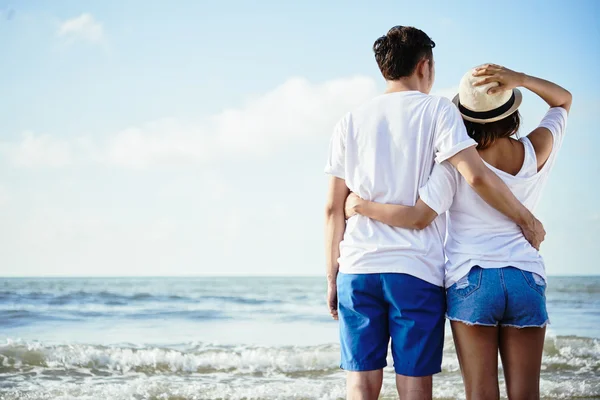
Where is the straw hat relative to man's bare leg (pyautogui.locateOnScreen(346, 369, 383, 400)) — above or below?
above

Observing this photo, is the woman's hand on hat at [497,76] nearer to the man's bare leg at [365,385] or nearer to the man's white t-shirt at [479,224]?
the man's white t-shirt at [479,224]

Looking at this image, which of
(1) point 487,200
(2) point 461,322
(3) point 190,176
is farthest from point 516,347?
(3) point 190,176

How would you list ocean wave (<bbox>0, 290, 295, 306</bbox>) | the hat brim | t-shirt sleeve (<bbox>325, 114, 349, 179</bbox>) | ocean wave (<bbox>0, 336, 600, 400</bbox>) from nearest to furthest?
the hat brim, t-shirt sleeve (<bbox>325, 114, 349, 179</bbox>), ocean wave (<bbox>0, 336, 600, 400</bbox>), ocean wave (<bbox>0, 290, 295, 306</bbox>)

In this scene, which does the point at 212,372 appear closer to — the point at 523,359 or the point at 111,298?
the point at 523,359

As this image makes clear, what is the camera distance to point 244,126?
68.7 ft

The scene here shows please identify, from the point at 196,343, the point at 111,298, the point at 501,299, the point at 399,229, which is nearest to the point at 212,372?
the point at 196,343

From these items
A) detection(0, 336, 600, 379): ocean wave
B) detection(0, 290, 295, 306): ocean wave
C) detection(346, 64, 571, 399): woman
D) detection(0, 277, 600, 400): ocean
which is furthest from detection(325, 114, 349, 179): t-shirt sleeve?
detection(0, 290, 295, 306): ocean wave

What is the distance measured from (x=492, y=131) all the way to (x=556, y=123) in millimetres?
304

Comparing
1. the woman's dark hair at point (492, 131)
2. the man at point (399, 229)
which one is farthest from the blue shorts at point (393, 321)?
the woman's dark hair at point (492, 131)

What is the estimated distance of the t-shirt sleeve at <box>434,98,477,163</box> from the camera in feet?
6.70

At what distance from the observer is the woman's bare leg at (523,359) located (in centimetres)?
206

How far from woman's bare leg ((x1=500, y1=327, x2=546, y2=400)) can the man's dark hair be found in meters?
0.87

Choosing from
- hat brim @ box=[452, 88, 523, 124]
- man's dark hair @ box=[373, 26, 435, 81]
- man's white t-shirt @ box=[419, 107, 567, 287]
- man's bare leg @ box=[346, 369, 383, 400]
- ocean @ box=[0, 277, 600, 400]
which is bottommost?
ocean @ box=[0, 277, 600, 400]

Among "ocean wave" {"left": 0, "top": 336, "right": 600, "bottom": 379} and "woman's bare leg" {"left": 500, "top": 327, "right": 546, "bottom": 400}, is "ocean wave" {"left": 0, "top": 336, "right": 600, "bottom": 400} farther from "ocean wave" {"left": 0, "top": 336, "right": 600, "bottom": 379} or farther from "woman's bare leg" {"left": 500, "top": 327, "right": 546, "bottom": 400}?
"woman's bare leg" {"left": 500, "top": 327, "right": 546, "bottom": 400}
